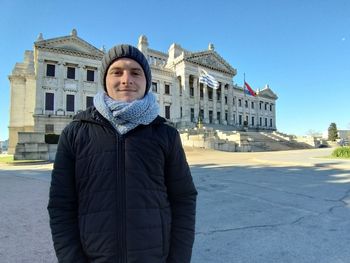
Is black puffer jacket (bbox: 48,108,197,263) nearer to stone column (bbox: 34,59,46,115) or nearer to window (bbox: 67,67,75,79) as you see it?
stone column (bbox: 34,59,46,115)

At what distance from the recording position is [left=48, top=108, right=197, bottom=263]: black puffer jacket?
1686 millimetres

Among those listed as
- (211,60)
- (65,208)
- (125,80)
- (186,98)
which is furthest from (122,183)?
(211,60)

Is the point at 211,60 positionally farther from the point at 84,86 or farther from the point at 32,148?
the point at 32,148

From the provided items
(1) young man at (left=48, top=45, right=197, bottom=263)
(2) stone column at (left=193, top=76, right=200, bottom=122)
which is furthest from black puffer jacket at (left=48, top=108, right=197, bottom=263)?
(2) stone column at (left=193, top=76, right=200, bottom=122)

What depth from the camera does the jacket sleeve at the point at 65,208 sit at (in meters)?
1.69

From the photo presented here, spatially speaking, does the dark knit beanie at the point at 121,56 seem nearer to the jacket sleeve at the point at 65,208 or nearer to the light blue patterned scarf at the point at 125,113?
the light blue patterned scarf at the point at 125,113

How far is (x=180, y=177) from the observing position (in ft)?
6.40

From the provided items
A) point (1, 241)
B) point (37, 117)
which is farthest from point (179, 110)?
point (1, 241)

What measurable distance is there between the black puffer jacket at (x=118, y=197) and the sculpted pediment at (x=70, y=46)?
41569 mm

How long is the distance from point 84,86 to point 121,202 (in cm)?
4293

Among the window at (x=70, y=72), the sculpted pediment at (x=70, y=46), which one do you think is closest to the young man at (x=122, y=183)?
the sculpted pediment at (x=70, y=46)

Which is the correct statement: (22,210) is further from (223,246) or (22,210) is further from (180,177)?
(180,177)

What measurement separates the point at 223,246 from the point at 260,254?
507 millimetres

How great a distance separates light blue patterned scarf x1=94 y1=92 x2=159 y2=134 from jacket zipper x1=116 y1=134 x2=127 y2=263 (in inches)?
3.7
